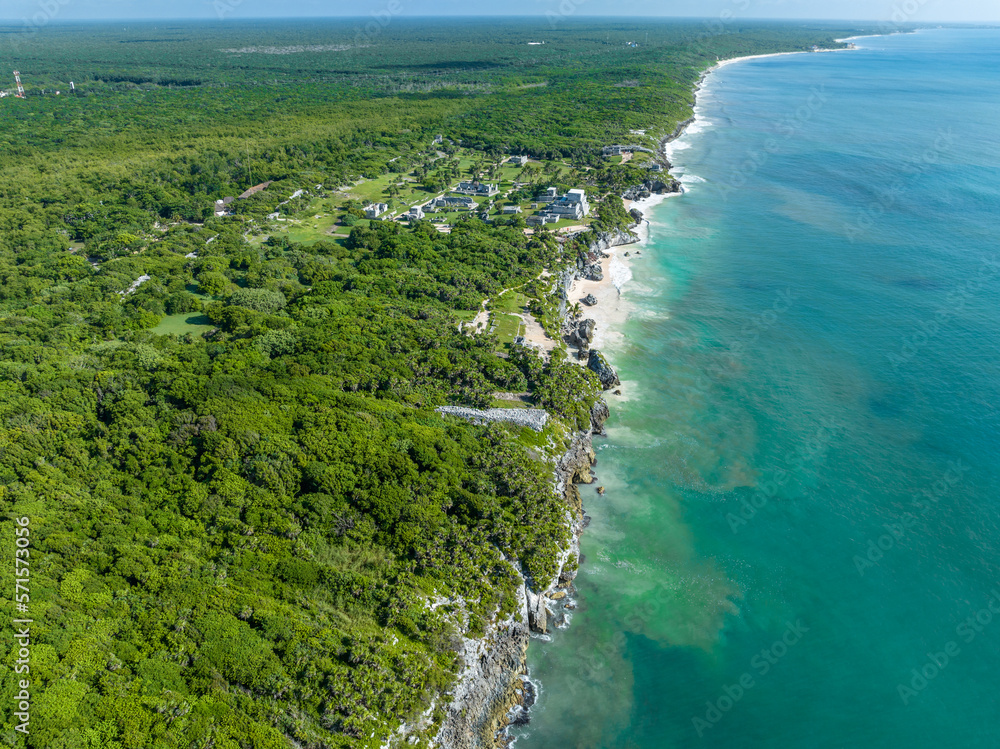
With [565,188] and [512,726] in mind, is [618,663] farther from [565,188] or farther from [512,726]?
[565,188]

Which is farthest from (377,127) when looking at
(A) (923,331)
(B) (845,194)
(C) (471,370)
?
(A) (923,331)

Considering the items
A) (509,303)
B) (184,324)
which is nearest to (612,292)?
(509,303)

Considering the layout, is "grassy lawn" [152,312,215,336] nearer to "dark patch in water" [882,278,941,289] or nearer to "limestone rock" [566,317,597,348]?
"limestone rock" [566,317,597,348]

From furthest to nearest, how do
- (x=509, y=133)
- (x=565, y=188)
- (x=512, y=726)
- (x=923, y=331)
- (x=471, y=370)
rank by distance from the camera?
(x=509, y=133)
(x=565, y=188)
(x=923, y=331)
(x=471, y=370)
(x=512, y=726)

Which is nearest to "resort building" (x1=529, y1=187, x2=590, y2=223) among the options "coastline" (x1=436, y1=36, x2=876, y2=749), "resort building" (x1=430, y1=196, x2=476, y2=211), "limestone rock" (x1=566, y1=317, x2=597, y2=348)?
"resort building" (x1=430, y1=196, x2=476, y2=211)

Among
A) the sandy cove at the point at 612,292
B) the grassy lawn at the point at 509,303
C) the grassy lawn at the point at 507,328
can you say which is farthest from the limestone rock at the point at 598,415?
the grassy lawn at the point at 509,303

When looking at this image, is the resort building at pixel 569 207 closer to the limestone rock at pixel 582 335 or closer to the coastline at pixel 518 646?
the limestone rock at pixel 582 335
